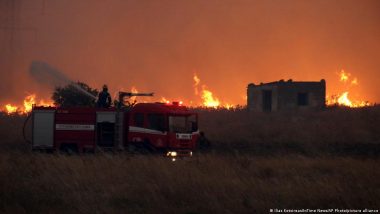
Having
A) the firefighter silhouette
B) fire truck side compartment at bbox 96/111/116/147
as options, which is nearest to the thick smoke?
the firefighter silhouette

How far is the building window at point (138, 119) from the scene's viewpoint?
22375 mm

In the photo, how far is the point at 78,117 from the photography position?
23859mm

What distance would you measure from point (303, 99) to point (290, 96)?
1548mm

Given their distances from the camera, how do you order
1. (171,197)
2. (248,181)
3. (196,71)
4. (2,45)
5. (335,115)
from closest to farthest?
(171,197), (248,181), (335,115), (2,45), (196,71)

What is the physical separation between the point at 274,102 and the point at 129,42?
6343 centimetres

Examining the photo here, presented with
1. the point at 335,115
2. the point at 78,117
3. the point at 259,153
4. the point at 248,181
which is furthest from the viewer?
the point at 335,115

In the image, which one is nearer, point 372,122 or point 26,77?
point 372,122

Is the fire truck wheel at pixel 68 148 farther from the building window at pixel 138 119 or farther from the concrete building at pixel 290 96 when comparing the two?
the concrete building at pixel 290 96

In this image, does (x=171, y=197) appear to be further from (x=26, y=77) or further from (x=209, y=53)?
(x=209, y=53)

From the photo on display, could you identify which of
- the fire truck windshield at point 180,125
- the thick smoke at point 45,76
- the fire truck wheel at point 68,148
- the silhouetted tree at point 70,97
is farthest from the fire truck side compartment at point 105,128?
the thick smoke at point 45,76

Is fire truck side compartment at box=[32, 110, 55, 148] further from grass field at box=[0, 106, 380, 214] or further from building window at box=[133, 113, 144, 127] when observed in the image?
grass field at box=[0, 106, 380, 214]

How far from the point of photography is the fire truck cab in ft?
71.9

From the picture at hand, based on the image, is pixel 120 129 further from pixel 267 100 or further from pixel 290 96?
pixel 267 100

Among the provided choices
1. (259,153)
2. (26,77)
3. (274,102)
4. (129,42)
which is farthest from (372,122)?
(129,42)
